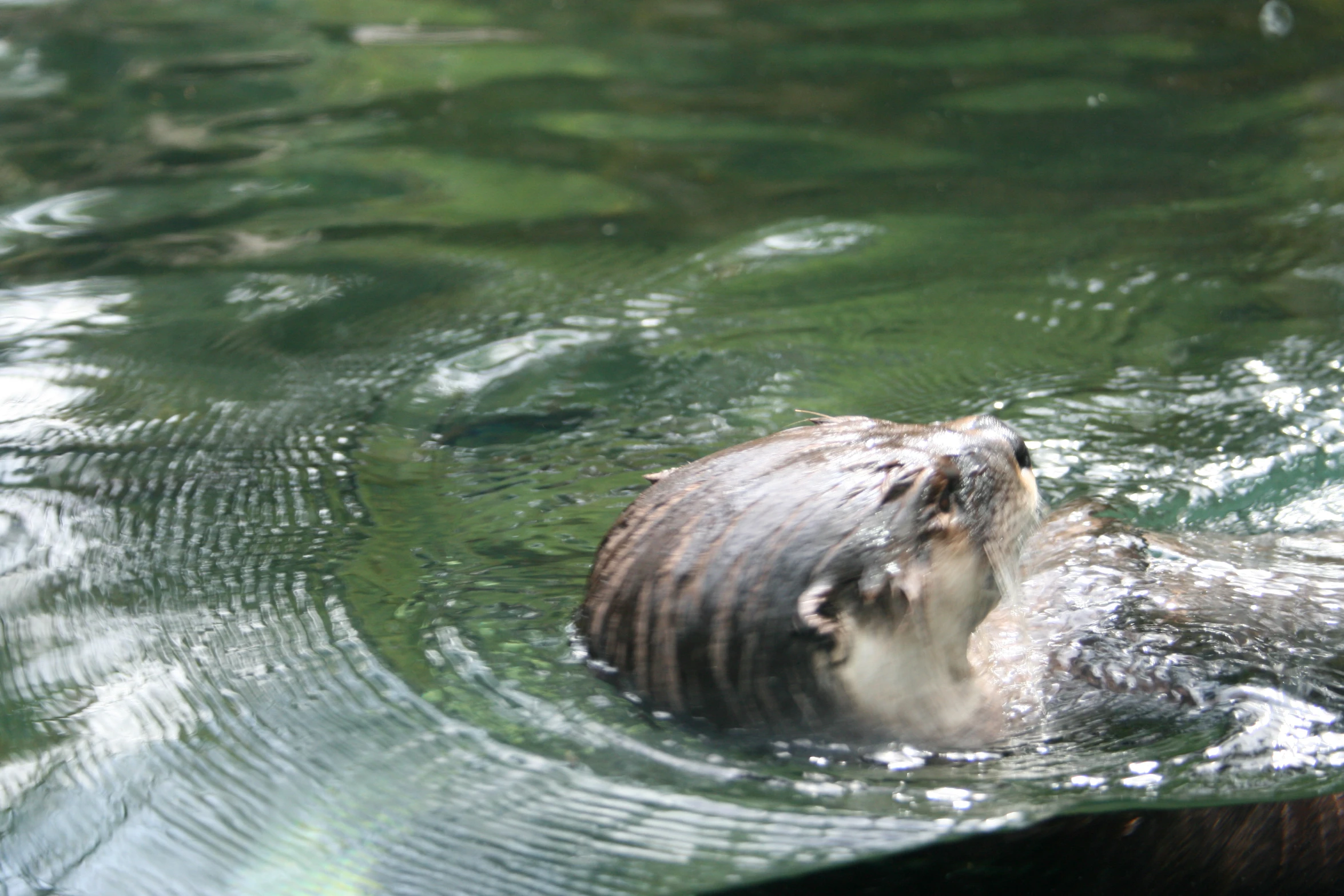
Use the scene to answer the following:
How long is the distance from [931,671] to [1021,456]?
605 millimetres

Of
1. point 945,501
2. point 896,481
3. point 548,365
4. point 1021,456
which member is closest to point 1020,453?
point 1021,456

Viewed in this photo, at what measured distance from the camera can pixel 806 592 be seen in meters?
2.12

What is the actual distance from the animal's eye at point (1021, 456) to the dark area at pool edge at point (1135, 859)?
786mm

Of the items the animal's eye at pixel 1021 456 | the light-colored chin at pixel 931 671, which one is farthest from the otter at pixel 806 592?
the animal's eye at pixel 1021 456

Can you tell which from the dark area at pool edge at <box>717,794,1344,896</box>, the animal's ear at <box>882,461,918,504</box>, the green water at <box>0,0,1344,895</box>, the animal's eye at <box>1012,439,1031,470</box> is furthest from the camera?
the animal's eye at <box>1012,439,1031,470</box>

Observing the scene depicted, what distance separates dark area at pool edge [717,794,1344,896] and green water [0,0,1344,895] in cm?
4

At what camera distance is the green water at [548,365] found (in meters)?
2.12

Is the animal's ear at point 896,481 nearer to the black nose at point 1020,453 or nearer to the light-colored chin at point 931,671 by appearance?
the light-colored chin at point 931,671

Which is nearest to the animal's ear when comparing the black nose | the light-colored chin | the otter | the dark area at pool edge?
the otter

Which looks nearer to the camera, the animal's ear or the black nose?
the animal's ear

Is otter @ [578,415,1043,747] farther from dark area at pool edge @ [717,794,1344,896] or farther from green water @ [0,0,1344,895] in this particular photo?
dark area at pool edge @ [717,794,1344,896]

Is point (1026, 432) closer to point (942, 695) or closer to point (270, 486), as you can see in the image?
point (942, 695)

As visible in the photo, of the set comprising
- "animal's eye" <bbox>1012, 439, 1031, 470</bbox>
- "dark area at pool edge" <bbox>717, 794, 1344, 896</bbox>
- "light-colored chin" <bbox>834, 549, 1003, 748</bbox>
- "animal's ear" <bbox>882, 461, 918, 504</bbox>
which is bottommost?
"dark area at pool edge" <bbox>717, 794, 1344, 896</bbox>

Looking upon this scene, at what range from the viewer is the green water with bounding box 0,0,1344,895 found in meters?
2.12
